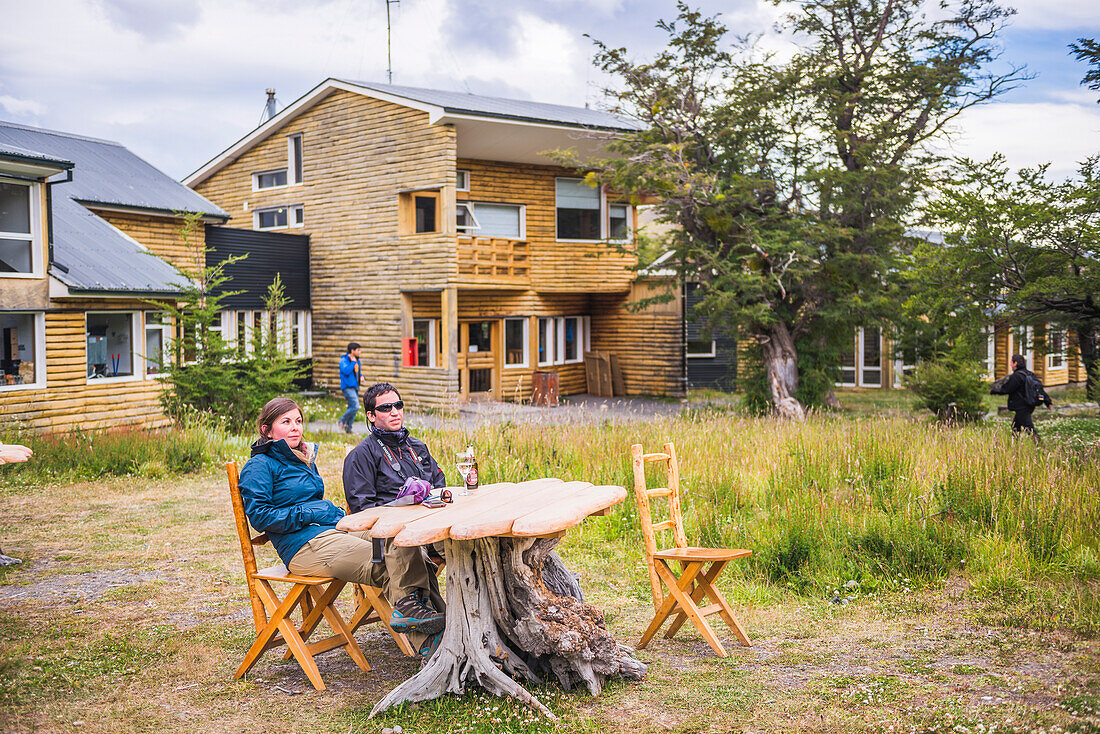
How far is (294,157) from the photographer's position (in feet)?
84.1

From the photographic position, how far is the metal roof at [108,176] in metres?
20.7

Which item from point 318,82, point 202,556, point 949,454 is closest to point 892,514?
point 949,454

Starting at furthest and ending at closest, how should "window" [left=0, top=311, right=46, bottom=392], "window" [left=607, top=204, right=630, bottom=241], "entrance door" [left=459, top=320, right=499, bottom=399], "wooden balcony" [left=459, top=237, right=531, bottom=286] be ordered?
"window" [left=607, top=204, right=630, bottom=241] → "entrance door" [left=459, top=320, right=499, bottom=399] → "wooden balcony" [left=459, top=237, right=531, bottom=286] → "window" [left=0, top=311, right=46, bottom=392]

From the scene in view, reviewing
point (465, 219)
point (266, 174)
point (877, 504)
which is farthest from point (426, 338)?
point (877, 504)

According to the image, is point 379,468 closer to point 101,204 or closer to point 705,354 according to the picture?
point 101,204

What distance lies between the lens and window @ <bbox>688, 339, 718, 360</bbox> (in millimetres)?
27734

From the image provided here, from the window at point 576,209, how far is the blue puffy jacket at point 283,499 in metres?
20.4

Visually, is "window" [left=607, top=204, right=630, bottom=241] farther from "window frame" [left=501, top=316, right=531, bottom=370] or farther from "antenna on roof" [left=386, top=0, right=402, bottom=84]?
"antenna on roof" [left=386, top=0, right=402, bottom=84]

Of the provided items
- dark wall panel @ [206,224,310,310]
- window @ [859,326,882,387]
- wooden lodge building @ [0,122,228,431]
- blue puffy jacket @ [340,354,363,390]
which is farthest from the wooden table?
window @ [859,326,882,387]

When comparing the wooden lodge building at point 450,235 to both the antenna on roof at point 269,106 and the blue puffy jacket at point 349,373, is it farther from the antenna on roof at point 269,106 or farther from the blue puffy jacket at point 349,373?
the blue puffy jacket at point 349,373

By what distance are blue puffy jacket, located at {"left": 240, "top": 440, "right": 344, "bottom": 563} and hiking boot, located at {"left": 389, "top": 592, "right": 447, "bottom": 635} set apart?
0.65m

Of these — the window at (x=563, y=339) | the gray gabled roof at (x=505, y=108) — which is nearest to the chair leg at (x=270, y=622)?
the gray gabled roof at (x=505, y=108)

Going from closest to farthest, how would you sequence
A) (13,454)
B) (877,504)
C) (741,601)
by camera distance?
(13,454) → (741,601) → (877,504)

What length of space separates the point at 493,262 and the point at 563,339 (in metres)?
4.29
